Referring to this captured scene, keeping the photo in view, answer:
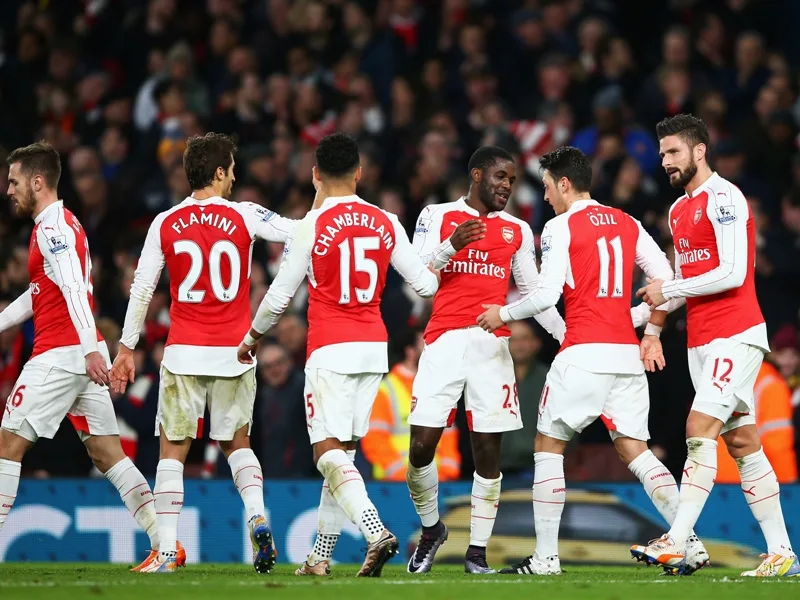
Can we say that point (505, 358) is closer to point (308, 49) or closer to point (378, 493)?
point (378, 493)

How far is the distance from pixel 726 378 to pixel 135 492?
3.74 m

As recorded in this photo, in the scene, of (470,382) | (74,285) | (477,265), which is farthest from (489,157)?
(74,285)

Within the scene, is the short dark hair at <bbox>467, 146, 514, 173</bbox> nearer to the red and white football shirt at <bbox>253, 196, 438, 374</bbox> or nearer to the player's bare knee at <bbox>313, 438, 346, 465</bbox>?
the red and white football shirt at <bbox>253, 196, 438, 374</bbox>

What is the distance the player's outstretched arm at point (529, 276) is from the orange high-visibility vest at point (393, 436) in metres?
2.56

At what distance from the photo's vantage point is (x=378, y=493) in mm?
10719

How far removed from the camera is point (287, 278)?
7984 mm

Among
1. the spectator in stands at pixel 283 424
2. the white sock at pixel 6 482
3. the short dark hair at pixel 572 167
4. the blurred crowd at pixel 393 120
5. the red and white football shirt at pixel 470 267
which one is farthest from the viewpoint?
the blurred crowd at pixel 393 120

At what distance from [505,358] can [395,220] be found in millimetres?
1171

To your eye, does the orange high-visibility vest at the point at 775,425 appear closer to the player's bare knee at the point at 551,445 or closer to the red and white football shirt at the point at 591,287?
the red and white football shirt at the point at 591,287

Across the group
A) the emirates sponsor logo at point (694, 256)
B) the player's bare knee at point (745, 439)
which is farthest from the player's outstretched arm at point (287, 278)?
the player's bare knee at point (745, 439)

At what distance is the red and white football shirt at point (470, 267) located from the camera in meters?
8.65

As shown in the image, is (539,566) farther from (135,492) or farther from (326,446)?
(135,492)

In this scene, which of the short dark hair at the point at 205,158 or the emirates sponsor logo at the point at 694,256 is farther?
the short dark hair at the point at 205,158

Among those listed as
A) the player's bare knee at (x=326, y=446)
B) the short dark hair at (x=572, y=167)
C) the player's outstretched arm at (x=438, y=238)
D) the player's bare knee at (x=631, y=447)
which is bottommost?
the player's bare knee at (x=631, y=447)
